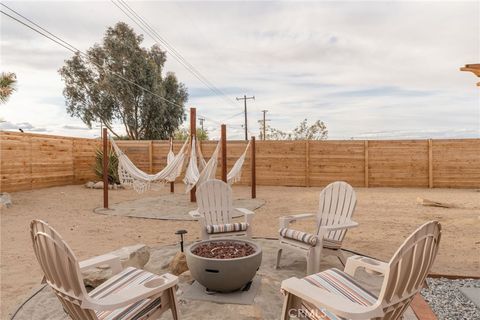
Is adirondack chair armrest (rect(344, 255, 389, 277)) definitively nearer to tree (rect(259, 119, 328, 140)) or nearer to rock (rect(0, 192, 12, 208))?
rock (rect(0, 192, 12, 208))

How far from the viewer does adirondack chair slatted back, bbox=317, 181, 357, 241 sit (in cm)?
303

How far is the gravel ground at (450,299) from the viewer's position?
199 cm

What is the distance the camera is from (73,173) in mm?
9578

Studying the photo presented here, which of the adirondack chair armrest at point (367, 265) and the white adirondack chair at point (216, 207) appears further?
the white adirondack chair at point (216, 207)

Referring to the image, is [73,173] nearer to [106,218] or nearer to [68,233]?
[106,218]

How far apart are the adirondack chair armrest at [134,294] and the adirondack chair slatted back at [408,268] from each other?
100cm

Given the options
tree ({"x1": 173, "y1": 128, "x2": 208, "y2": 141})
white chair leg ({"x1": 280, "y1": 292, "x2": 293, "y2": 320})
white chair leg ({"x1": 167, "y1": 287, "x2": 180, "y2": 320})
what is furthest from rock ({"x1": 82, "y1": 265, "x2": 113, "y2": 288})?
tree ({"x1": 173, "y1": 128, "x2": 208, "y2": 141})

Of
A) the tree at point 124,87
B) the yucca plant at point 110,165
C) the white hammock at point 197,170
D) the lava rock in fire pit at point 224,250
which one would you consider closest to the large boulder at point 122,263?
the lava rock in fire pit at point 224,250

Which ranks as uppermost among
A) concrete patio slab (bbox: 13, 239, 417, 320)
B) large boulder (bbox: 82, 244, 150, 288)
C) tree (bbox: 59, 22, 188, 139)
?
tree (bbox: 59, 22, 188, 139)

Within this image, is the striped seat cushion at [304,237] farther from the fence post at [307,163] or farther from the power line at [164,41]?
the power line at [164,41]

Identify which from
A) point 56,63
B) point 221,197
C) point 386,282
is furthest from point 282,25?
point 56,63

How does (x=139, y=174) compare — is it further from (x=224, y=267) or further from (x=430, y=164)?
(x=430, y=164)

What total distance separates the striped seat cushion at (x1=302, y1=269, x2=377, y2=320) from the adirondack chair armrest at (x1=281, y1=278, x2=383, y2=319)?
16cm

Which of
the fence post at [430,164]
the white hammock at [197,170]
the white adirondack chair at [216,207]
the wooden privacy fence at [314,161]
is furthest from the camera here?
the fence post at [430,164]
